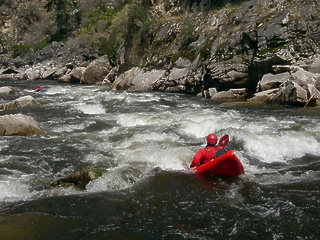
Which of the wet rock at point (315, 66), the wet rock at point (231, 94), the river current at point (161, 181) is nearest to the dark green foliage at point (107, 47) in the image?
the wet rock at point (231, 94)

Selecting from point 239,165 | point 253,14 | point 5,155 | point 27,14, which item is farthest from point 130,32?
point 27,14

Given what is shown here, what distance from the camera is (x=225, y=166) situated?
5.14m

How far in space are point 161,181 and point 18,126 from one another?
467cm

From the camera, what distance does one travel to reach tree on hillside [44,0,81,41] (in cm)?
3906

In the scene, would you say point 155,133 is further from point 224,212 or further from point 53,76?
point 53,76

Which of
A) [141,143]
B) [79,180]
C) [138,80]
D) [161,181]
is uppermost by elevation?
[79,180]

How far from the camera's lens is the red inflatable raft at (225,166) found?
5078 mm

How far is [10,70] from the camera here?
105ft

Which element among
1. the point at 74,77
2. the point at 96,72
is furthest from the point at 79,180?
the point at 74,77

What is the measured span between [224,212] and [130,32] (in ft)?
63.9

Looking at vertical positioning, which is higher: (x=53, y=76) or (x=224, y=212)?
(x=224, y=212)

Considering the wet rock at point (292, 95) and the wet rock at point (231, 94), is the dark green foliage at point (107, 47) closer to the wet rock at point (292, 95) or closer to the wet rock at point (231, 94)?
the wet rock at point (231, 94)

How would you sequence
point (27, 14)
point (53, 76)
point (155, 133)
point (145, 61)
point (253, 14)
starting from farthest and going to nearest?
point (27, 14)
point (53, 76)
point (145, 61)
point (253, 14)
point (155, 133)

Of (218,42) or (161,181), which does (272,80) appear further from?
(161,181)
